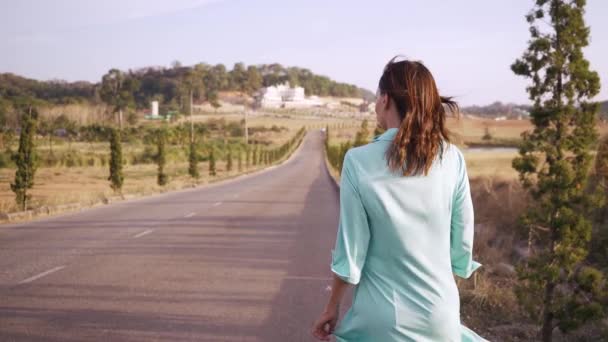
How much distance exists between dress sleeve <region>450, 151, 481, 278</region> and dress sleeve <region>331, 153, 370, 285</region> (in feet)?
1.53

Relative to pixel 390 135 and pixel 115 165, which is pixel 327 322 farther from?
pixel 115 165

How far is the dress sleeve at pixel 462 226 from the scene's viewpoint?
242 centimetres

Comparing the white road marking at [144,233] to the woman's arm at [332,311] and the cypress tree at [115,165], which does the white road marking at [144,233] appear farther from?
the cypress tree at [115,165]

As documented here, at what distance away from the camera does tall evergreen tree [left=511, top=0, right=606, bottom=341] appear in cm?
650

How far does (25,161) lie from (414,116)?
2008 cm

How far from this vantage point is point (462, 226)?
2.46 meters

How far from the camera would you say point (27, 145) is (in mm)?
19344

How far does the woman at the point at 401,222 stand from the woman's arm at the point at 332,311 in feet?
0.08

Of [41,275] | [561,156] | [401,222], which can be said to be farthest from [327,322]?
[41,275]

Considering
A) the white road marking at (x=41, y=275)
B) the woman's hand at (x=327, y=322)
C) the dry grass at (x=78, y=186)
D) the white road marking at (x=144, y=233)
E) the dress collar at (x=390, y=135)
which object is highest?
the dress collar at (x=390, y=135)

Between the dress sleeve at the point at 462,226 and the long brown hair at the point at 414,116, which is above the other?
the long brown hair at the point at 414,116

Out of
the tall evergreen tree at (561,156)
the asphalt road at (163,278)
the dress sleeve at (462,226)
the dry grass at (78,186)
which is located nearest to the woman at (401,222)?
the dress sleeve at (462,226)

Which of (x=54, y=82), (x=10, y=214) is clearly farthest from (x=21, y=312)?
(x=54, y=82)

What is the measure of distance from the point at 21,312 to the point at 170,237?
5.77 metres
